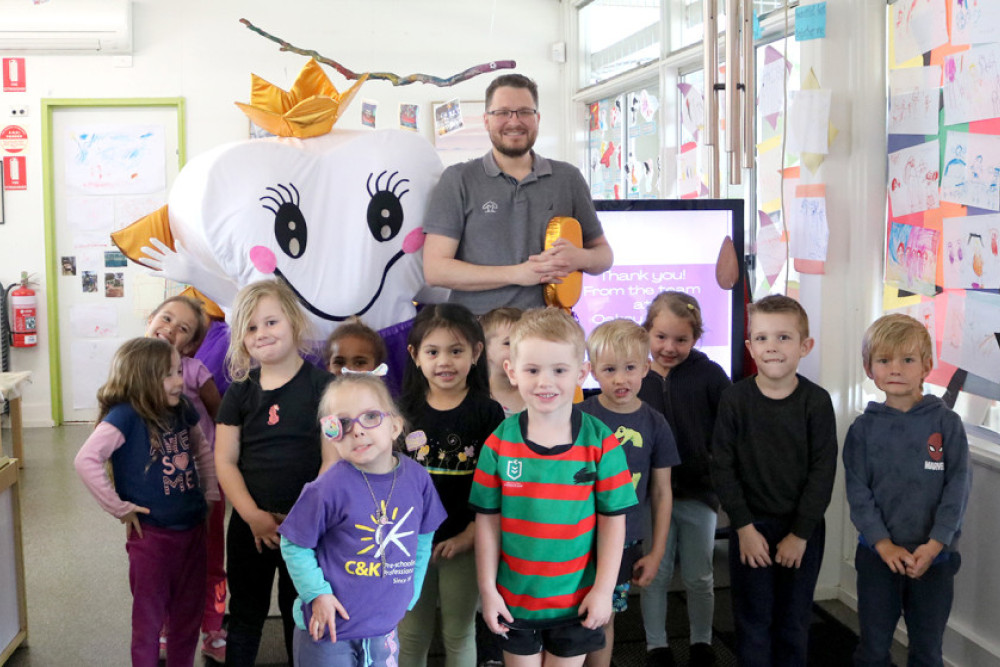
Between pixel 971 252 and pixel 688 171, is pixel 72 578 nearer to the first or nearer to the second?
pixel 971 252

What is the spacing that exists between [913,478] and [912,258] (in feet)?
2.80

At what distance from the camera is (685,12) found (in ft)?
16.1

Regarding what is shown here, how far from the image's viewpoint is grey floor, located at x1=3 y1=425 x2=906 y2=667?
2.71m

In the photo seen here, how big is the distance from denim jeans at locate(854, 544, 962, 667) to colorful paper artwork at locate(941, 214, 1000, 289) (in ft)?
2.46

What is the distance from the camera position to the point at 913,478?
2145 millimetres

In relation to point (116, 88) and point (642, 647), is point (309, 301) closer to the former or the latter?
point (642, 647)

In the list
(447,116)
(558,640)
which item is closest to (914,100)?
(558,640)

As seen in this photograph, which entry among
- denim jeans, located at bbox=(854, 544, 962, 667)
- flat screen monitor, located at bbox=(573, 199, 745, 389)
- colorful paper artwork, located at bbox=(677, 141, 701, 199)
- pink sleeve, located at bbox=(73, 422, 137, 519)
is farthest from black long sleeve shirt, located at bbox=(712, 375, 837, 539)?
colorful paper artwork, located at bbox=(677, 141, 701, 199)

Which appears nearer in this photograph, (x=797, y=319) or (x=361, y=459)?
(x=361, y=459)

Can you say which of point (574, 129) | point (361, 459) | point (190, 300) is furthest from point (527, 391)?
point (574, 129)

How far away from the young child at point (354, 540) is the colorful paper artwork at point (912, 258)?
67.4 inches

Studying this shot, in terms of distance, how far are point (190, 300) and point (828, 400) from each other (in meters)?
1.68

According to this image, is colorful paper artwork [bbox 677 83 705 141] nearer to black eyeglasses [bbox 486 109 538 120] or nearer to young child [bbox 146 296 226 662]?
black eyeglasses [bbox 486 109 538 120]

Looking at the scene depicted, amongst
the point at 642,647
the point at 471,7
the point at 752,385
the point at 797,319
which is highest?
the point at 471,7
